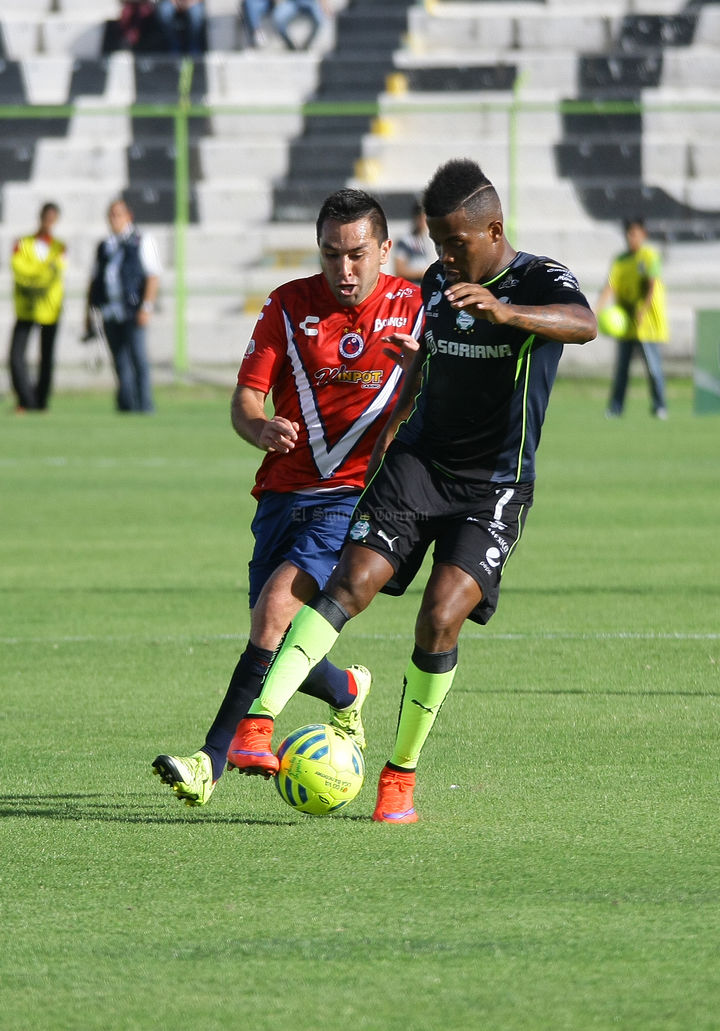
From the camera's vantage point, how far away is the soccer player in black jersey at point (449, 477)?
16.8 feet

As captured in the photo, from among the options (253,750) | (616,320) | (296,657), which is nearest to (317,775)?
(253,750)

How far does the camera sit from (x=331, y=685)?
5.87 meters

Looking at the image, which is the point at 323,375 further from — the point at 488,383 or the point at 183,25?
the point at 183,25

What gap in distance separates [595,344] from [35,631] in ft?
55.5

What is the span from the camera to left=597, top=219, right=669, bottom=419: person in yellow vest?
20.7 meters

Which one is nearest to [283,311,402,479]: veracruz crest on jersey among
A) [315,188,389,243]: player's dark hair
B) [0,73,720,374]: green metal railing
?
[315,188,389,243]: player's dark hair

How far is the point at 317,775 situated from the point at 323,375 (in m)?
1.36

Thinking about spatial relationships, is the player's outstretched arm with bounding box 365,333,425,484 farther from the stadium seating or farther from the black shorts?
the stadium seating

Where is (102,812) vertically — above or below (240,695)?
below

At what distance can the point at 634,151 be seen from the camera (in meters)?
26.8

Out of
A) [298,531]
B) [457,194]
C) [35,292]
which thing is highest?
[457,194]

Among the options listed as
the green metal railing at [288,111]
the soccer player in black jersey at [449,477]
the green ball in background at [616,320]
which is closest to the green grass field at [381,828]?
the soccer player in black jersey at [449,477]

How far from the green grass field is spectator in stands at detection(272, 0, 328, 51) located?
20193 mm

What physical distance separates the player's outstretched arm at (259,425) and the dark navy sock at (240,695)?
61 cm
